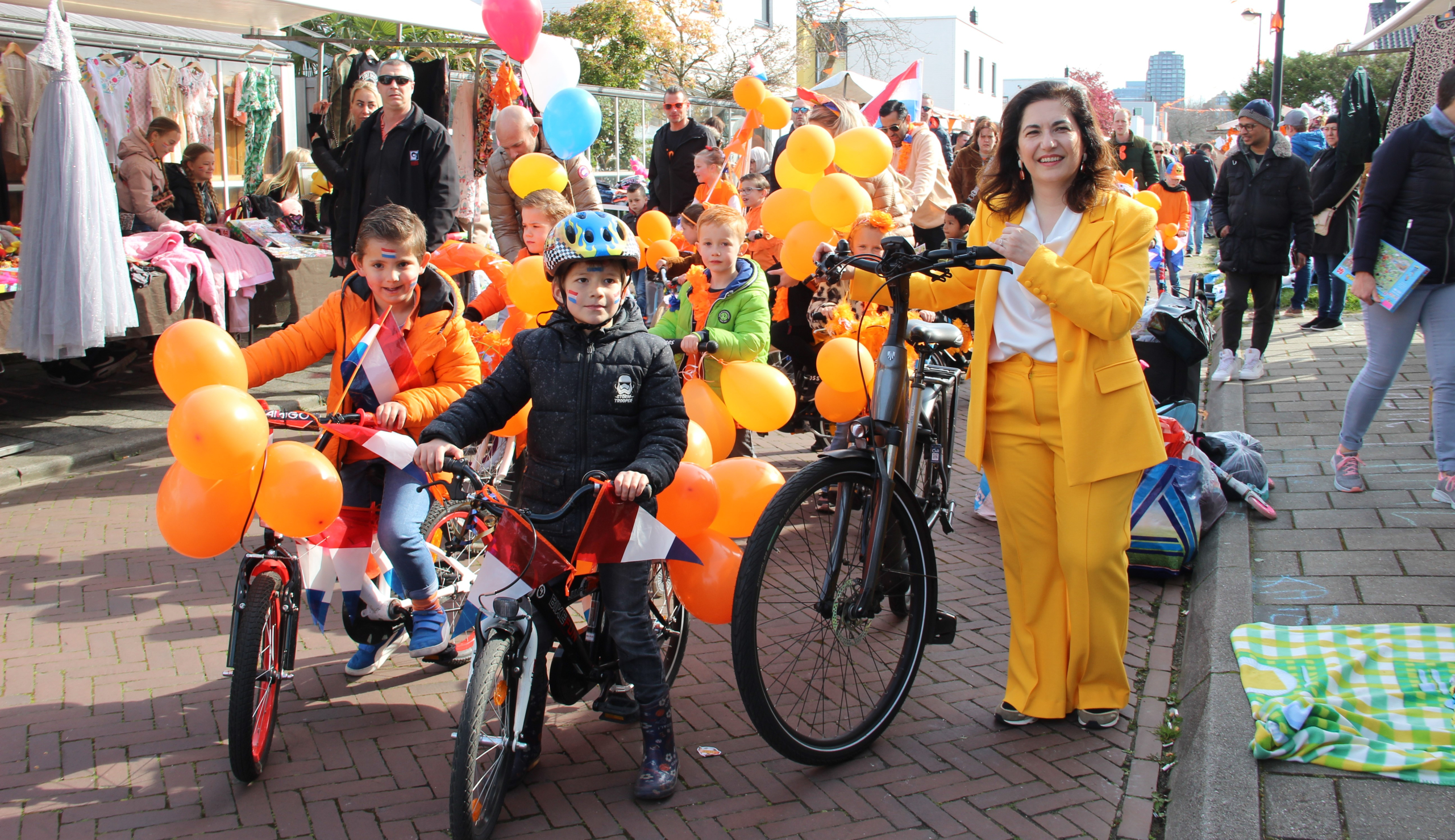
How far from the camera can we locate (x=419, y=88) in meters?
9.43

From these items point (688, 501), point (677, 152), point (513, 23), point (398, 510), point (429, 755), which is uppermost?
point (513, 23)

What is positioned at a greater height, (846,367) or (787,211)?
(787,211)

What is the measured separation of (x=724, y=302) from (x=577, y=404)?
1.69 m

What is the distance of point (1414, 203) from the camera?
5.13 meters

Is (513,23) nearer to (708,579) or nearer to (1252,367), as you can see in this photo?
(708,579)

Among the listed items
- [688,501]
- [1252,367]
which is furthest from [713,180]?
[688,501]

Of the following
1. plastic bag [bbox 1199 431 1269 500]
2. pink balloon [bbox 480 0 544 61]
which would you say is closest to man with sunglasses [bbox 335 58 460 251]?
pink balloon [bbox 480 0 544 61]

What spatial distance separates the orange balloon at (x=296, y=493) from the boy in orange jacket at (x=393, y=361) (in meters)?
0.34

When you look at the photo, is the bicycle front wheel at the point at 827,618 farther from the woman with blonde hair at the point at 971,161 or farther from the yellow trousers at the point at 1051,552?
the woman with blonde hair at the point at 971,161

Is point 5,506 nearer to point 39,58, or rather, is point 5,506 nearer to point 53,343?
point 53,343

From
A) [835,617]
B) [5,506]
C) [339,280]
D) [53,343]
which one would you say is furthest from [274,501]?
[339,280]

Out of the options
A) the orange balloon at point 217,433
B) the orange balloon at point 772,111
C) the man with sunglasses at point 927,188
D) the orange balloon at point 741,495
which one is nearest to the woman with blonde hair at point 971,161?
the man with sunglasses at point 927,188

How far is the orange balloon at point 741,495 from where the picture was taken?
11.5 feet

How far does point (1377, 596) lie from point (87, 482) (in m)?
6.93
